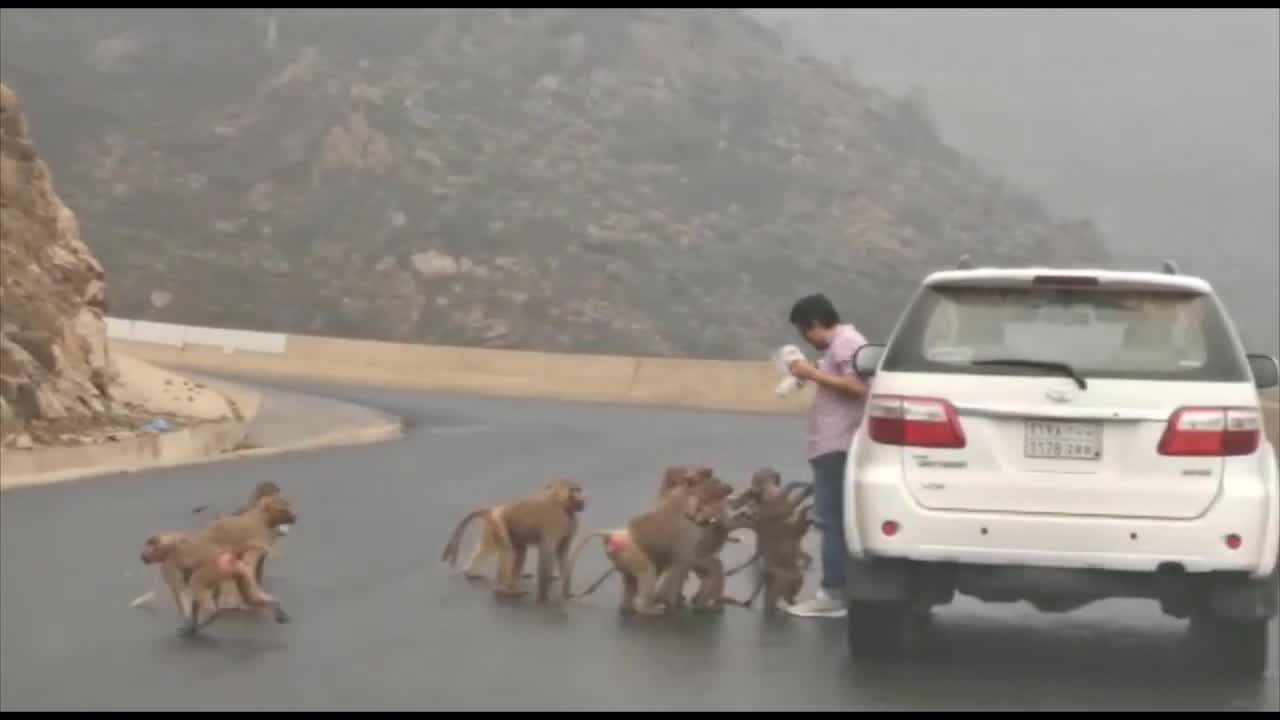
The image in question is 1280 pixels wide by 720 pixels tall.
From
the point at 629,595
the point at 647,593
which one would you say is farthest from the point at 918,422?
the point at 629,595

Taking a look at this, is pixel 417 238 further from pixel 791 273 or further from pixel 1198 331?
pixel 1198 331

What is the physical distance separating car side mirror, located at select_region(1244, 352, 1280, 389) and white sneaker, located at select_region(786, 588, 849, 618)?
2697mm

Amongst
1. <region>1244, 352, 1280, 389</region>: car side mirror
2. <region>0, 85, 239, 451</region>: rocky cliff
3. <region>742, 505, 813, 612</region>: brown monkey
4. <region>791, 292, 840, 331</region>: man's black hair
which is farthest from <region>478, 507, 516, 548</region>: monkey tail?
<region>0, 85, 239, 451</region>: rocky cliff

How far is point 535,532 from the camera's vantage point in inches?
454

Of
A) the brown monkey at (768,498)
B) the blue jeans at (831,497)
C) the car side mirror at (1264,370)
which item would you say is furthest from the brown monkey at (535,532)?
the car side mirror at (1264,370)

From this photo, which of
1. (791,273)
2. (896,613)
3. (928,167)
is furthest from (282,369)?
(928,167)

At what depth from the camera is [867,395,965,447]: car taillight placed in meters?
8.62

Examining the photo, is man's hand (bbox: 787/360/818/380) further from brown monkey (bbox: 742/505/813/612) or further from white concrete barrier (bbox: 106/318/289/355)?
white concrete barrier (bbox: 106/318/289/355)

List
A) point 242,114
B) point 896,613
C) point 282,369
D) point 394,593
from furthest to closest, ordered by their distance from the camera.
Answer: point 242,114
point 282,369
point 394,593
point 896,613

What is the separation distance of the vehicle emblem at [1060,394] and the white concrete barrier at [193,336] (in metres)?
42.9

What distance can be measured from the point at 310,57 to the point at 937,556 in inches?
3223

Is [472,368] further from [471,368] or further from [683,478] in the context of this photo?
[683,478]

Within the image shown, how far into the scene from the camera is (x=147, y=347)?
50219 mm

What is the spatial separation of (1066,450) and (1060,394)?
226 mm
